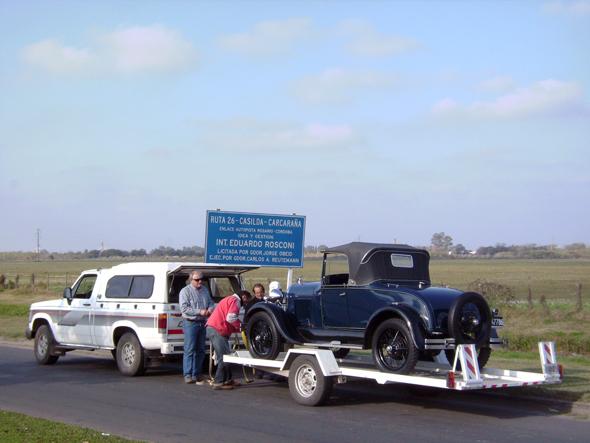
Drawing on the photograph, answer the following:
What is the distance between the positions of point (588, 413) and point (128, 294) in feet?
28.0

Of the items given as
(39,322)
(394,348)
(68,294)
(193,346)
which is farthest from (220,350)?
(39,322)

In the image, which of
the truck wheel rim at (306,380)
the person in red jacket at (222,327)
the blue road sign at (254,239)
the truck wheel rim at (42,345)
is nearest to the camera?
the truck wheel rim at (306,380)

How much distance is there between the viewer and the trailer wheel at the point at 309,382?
30.3 ft

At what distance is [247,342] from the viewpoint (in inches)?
432

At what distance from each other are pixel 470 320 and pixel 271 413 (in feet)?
10.2

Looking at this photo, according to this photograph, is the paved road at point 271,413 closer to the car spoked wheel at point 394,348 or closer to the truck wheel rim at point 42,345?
the car spoked wheel at point 394,348

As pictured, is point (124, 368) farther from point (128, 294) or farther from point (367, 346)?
point (367, 346)

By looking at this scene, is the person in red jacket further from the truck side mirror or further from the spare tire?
the truck side mirror

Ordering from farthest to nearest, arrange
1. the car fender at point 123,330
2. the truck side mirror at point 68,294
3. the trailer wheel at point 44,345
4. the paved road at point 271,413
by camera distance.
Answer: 1. the trailer wheel at point 44,345
2. the truck side mirror at point 68,294
3. the car fender at point 123,330
4. the paved road at point 271,413

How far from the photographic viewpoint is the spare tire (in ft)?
28.3

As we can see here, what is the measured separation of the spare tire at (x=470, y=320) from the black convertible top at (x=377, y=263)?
1414mm

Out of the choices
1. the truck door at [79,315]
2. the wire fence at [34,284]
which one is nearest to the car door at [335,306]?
the truck door at [79,315]

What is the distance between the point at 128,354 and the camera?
1252cm

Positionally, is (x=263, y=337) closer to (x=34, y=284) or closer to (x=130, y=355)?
(x=130, y=355)
